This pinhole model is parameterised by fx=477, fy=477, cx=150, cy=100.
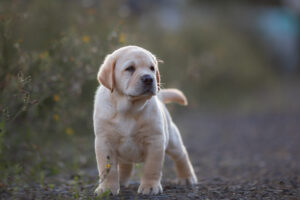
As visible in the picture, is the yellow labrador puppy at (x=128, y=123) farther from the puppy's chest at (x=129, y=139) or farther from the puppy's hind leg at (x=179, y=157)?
the puppy's hind leg at (x=179, y=157)

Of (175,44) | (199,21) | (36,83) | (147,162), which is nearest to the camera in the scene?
(147,162)

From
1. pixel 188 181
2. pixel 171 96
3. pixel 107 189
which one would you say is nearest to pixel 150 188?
pixel 107 189

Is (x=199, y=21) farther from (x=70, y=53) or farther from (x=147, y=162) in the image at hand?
(x=147, y=162)

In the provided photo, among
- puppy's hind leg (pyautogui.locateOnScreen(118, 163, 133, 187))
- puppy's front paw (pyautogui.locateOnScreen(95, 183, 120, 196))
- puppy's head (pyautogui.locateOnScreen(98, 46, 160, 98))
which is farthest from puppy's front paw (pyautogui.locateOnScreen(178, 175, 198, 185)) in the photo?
puppy's head (pyautogui.locateOnScreen(98, 46, 160, 98))

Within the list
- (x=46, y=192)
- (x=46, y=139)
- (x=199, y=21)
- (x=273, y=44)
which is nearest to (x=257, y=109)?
(x=199, y=21)

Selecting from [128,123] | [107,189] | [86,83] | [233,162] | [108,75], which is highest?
[86,83]

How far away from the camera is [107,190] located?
130 inches

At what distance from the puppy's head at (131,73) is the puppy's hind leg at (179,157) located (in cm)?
65

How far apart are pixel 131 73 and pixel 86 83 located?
105 inches

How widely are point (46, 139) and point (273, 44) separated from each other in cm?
1831

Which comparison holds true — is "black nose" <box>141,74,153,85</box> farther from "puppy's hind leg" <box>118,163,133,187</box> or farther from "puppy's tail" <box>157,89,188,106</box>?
"puppy's hind leg" <box>118,163,133,187</box>

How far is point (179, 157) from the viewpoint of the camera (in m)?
4.12

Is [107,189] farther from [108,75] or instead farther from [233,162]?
[233,162]

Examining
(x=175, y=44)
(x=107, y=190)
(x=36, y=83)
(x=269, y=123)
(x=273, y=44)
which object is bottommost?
(x=107, y=190)
